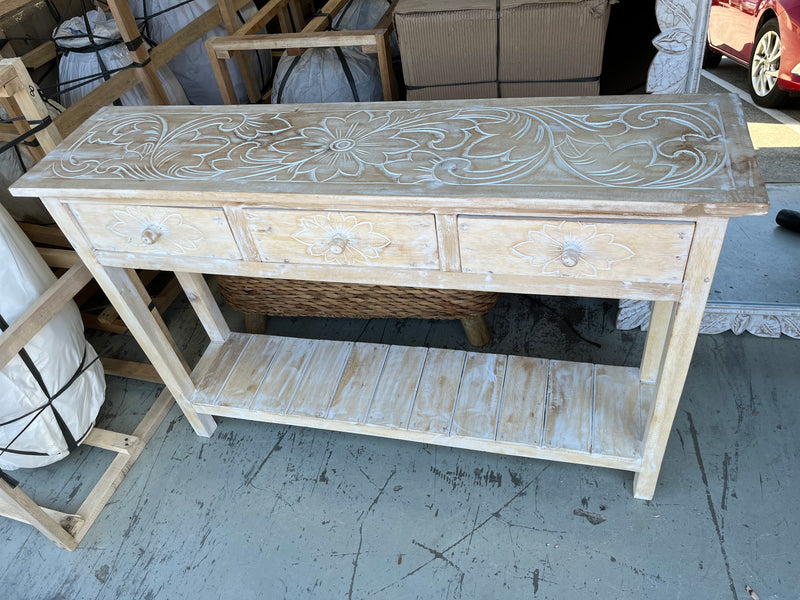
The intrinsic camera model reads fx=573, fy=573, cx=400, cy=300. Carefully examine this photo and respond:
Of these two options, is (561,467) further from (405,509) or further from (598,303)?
(598,303)

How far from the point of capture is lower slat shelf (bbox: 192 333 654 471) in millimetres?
1516

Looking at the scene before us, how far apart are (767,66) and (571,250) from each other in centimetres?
232

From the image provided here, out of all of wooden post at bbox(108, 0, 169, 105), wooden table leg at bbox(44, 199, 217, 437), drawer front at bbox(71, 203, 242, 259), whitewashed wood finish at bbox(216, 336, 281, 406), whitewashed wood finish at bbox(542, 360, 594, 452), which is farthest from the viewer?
wooden post at bbox(108, 0, 169, 105)

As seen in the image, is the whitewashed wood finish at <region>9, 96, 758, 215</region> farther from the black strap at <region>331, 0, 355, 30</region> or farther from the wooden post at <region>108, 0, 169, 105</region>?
the black strap at <region>331, 0, 355, 30</region>

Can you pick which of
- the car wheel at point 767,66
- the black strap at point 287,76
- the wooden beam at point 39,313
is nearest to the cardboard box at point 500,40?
the black strap at point 287,76

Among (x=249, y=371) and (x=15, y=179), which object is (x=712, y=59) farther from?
(x=15, y=179)

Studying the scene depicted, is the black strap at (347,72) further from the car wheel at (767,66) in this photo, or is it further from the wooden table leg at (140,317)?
the car wheel at (767,66)

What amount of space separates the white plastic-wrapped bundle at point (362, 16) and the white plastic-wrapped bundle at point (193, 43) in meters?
0.52

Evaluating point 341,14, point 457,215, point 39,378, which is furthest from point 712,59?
point 39,378

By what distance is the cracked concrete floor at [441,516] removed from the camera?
1441mm

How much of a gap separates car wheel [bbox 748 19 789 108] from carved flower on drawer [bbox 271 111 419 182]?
2184 mm

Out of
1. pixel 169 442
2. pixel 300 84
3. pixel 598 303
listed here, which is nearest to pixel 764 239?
pixel 598 303

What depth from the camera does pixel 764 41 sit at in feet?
8.69

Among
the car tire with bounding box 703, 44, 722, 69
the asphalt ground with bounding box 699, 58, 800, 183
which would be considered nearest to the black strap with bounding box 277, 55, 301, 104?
the asphalt ground with bounding box 699, 58, 800, 183
